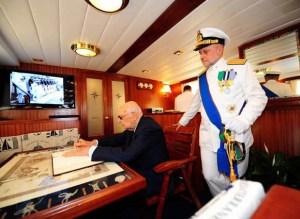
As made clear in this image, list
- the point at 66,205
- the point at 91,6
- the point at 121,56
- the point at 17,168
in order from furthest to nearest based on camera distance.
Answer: the point at 121,56 → the point at 91,6 → the point at 17,168 → the point at 66,205

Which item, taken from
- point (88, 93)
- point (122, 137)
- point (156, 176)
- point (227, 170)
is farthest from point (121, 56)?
point (227, 170)

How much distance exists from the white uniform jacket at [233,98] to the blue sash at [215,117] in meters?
0.03

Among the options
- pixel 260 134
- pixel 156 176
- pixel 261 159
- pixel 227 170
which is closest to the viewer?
pixel 227 170

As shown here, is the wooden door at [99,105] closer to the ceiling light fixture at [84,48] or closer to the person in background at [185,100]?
the ceiling light fixture at [84,48]

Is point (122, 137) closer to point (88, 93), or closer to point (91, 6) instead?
point (91, 6)

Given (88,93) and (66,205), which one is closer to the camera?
(66,205)

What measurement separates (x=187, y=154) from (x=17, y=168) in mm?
1212

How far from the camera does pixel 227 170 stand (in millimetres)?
1046

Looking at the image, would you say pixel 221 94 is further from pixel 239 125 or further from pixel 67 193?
pixel 67 193

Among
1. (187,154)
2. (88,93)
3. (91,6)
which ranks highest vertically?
(91,6)

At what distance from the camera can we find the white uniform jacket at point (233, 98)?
0.94 m

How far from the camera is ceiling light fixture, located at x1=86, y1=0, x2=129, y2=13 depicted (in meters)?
1.46

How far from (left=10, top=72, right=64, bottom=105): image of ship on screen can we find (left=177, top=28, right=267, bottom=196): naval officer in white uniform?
3.30 meters

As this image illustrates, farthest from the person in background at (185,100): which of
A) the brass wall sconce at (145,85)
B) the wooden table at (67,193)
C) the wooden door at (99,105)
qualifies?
the wooden table at (67,193)
